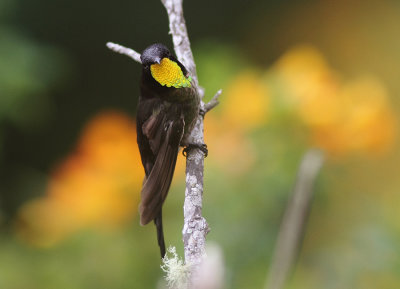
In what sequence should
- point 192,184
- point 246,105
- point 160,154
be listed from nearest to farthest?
1. point 192,184
2. point 160,154
3. point 246,105

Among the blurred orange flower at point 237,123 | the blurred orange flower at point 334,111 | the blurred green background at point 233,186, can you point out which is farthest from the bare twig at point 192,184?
the blurred orange flower at point 334,111

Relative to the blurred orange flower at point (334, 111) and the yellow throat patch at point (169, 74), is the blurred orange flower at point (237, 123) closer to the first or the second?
the blurred orange flower at point (334, 111)

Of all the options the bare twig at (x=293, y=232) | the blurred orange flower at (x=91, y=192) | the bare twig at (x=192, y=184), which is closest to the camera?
the bare twig at (x=293, y=232)

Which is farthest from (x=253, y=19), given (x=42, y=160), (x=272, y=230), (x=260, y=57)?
(x=272, y=230)

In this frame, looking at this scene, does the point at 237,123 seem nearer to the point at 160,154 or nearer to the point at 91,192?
the point at 91,192

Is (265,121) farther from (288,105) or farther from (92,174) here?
(92,174)

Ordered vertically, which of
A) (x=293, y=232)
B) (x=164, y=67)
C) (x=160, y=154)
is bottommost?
(x=293, y=232)

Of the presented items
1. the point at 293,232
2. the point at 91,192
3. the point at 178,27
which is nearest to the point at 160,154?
the point at 178,27
